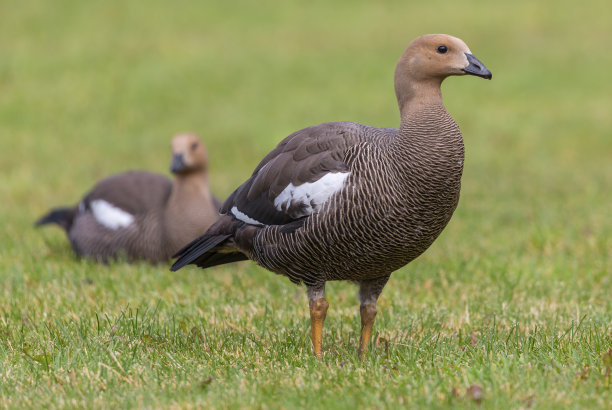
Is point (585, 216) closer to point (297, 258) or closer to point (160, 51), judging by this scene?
point (297, 258)

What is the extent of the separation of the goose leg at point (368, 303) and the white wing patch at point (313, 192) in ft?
2.52

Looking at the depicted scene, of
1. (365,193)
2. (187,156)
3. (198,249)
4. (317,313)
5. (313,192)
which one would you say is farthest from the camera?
(187,156)

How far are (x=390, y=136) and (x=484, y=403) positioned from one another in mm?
1857

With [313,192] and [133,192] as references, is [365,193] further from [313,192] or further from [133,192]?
[133,192]

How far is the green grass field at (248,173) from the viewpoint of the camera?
4262 mm

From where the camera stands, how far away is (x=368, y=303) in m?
5.38

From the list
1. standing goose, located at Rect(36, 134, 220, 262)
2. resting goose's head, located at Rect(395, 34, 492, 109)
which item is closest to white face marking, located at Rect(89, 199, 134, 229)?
standing goose, located at Rect(36, 134, 220, 262)

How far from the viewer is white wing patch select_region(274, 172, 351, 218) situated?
4.83m

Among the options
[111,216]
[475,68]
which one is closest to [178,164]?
[111,216]

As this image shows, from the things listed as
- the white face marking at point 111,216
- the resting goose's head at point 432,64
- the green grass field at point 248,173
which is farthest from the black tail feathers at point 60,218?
the resting goose's head at point 432,64

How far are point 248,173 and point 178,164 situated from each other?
5.50 m

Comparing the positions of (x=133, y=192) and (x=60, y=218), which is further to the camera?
(x=60, y=218)

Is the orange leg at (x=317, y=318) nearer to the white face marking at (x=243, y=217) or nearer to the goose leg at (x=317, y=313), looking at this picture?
the goose leg at (x=317, y=313)

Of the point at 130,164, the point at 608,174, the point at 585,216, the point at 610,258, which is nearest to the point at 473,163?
the point at 608,174
